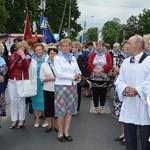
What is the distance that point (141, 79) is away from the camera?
17.0ft

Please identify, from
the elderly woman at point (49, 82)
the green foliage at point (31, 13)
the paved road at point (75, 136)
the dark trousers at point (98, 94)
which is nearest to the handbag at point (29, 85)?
the elderly woman at point (49, 82)

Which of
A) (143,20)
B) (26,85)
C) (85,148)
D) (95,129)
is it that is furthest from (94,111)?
(143,20)

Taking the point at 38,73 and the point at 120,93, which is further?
the point at 38,73

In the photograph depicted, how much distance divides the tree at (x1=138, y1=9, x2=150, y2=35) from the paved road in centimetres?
6746

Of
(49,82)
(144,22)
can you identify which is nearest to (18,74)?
(49,82)

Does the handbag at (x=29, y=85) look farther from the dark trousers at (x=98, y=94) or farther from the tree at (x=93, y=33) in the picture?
the tree at (x=93, y=33)

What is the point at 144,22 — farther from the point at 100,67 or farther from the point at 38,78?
the point at 38,78

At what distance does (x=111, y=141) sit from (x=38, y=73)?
2.05 metres

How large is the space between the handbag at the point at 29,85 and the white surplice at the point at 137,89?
2.98 metres

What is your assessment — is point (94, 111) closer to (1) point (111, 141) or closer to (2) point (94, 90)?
(2) point (94, 90)

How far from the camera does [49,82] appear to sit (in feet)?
25.8

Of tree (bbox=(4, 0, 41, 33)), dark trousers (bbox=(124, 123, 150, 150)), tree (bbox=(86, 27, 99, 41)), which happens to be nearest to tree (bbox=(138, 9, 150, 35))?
tree (bbox=(4, 0, 41, 33))

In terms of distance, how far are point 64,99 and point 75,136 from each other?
0.86 m

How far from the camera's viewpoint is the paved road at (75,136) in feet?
22.6
